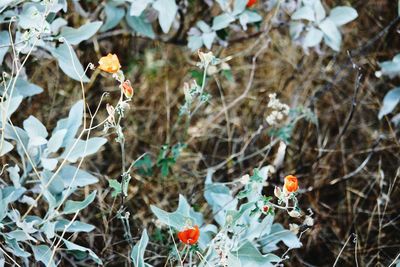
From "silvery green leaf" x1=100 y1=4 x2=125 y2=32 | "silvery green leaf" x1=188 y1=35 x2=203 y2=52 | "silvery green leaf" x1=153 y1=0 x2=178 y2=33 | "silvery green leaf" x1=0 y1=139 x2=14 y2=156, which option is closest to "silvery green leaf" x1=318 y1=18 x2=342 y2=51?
"silvery green leaf" x1=188 y1=35 x2=203 y2=52

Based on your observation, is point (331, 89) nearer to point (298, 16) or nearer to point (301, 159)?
point (301, 159)

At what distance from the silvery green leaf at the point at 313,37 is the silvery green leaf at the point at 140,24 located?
0.42 metres

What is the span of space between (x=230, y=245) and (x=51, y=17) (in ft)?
2.24

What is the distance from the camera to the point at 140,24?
5.68 ft

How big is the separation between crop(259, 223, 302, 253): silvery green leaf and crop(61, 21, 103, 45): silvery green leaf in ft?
1.98

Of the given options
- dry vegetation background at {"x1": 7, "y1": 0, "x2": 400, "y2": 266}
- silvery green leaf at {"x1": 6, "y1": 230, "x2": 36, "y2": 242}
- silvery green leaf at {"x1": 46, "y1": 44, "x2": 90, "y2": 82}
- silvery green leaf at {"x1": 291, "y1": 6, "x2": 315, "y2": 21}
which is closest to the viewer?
silvery green leaf at {"x1": 6, "y1": 230, "x2": 36, "y2": 242}

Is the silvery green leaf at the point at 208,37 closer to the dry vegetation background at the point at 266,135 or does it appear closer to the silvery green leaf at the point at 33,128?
the dry vegetation background at the point at 266,135

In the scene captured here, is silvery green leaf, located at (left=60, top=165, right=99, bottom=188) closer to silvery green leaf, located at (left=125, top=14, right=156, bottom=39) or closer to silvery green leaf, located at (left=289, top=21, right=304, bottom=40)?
silvery green leaf, located at (left=125, top=14, right=156, bottom=39)

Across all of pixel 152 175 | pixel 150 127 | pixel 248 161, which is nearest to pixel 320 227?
pixel 248 161

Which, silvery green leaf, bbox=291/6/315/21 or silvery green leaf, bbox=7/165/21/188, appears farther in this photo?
silvery green leaf, bbox=291/6/315/21

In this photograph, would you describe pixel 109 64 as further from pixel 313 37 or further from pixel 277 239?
pixel 313 37

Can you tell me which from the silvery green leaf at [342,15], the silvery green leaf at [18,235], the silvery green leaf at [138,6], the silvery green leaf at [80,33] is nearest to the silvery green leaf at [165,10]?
the silvery green leaf at [138,6]

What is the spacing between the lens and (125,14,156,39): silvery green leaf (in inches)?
67.6

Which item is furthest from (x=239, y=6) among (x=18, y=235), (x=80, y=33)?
(x=18, y=235)
